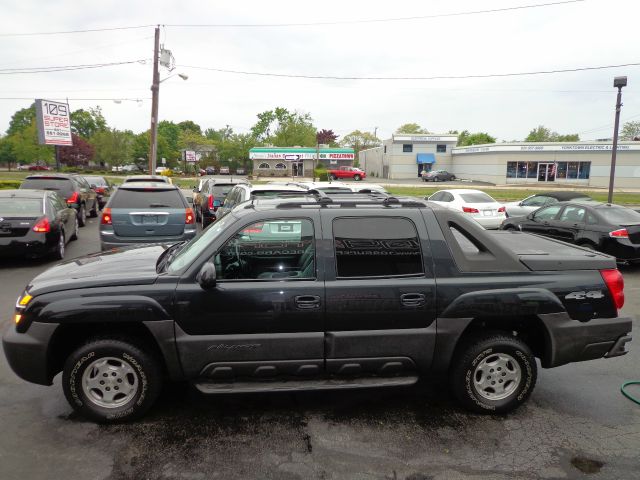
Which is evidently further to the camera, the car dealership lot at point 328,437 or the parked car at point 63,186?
the parked car at point 63,186

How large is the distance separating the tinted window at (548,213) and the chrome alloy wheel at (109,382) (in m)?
9.76

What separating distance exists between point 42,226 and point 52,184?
6.04 metres

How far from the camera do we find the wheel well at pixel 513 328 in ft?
12.8

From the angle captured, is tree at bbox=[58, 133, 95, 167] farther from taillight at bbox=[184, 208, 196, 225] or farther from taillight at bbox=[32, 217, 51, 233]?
taillight at bbox=[184, 208, 196, 225]

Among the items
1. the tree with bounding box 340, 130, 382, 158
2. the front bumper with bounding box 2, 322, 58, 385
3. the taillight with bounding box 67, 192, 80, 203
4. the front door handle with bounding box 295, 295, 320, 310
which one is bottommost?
the front bumper with bounding box 2, 322, 58, 385

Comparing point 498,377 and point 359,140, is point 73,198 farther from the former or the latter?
point 359,140

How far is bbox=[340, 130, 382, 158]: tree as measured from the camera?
10876 centimetres

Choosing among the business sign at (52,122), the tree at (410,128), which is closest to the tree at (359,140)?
the tree at (410,128)

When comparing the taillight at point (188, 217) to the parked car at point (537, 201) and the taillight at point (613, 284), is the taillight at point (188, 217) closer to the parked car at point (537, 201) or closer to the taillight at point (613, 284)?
the taillight at point (613, 284)

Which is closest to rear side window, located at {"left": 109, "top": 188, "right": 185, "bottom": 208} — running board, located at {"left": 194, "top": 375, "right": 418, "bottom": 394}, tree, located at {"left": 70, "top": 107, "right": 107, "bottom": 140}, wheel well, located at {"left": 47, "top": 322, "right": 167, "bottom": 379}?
wheel well, located at {"left": 47, "top": 322, "right": 167, "bottom": 379}

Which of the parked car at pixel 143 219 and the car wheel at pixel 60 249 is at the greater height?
the parked car at pixel 143 219

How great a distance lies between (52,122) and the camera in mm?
32281

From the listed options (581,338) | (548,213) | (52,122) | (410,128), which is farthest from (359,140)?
(581,338)

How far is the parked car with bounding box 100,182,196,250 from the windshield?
14.5 ft
